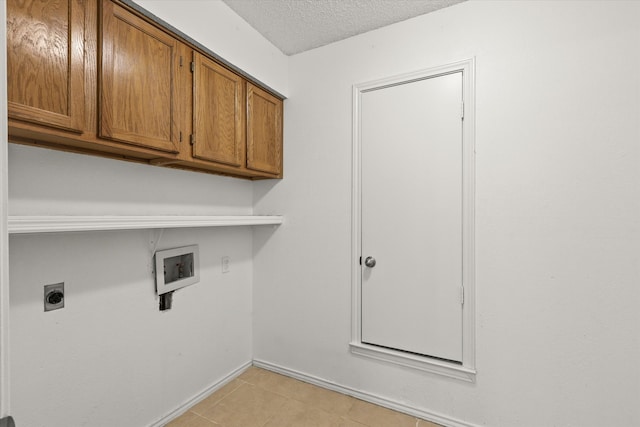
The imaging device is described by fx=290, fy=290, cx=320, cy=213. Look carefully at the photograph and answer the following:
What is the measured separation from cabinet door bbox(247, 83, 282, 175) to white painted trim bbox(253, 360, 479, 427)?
160 cm

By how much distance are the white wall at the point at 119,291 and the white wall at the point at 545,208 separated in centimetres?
105

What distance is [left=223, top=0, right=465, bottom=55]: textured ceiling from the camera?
1.79m

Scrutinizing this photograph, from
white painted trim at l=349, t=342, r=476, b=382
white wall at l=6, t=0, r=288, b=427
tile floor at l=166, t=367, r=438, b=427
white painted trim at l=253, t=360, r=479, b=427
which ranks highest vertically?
white wall at l=6, t=0, r=288, b=427

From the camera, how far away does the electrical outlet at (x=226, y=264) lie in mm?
2229

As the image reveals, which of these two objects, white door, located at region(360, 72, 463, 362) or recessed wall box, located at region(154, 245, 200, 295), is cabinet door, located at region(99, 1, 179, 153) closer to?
recessed wall box, located at region(154, 245, 200, 295)

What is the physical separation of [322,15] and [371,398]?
260 centimetres

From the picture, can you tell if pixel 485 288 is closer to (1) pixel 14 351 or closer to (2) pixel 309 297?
(2) pixel 309 297

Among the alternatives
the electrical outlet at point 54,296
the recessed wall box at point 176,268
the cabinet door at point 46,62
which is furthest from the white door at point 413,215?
the electrical outlet at point 54,296

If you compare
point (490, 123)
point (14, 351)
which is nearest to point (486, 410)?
point (490, 123)

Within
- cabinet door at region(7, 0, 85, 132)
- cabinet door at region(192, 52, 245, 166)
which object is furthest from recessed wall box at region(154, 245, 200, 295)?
cabinet door at region(7, 0, 85, 132)

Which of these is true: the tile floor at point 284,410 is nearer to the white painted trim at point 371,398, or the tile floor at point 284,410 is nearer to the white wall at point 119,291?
the white painted trim at point 371,398

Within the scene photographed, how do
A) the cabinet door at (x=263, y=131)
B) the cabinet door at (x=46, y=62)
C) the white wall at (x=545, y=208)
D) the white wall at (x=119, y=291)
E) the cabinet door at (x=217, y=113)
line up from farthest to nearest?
the cabinet door at (x=263, y=131)
the cabinet door at (x=217, y=113)
the white wall at (x=545, y=208)
the white wall at (x=119, y=291)
the cabinet door at (x=46, y=62)

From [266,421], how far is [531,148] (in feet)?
7.37

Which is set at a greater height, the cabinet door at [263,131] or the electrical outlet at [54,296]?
the cabinet door at [263,131]
